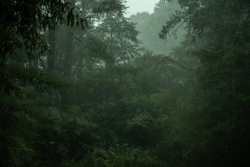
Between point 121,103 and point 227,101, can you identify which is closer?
point 227,101

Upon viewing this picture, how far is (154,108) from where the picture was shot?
1466 cm

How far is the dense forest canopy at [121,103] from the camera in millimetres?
6434

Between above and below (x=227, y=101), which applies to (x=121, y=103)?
above

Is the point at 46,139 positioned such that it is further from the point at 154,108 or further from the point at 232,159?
the point at 232,159

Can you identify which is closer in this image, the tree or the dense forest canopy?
the dense forest canopy

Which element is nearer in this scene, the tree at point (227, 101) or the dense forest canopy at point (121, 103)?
the dense forest canopy at point (121, 103)

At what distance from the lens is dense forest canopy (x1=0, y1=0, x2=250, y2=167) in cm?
643

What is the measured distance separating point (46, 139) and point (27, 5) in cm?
928

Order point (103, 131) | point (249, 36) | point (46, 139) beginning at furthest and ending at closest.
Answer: point (103, 131) < point (46, 139) < point (249, 36)

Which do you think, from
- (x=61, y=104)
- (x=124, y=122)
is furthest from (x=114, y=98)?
(x=61, y=104)

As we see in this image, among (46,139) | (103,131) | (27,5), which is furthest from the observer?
(103,131)

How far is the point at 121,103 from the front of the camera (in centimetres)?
1542

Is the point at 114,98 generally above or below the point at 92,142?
above

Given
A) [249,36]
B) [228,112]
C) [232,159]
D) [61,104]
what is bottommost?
[232,159]
